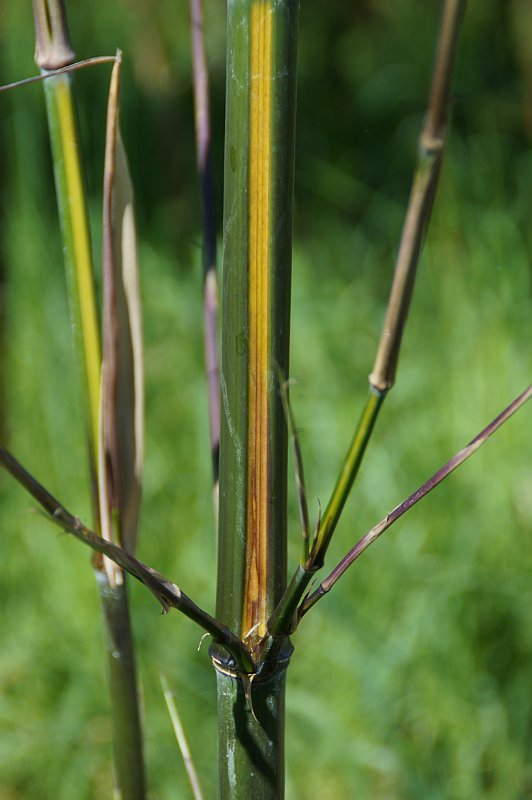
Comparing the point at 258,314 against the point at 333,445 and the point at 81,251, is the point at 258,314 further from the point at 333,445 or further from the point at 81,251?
the point at 333,445

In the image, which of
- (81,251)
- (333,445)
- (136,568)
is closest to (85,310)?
(81,251)

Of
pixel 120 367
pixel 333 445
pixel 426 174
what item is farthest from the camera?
pixel 333 445

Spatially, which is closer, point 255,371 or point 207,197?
point 255,371

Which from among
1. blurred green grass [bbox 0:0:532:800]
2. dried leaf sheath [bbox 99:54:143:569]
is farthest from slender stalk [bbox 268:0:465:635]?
blurred green grass [bbox 0:0:532:800]

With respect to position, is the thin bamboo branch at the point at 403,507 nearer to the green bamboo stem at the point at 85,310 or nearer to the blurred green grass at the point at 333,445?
the green bamboo stem at the point at 85,310

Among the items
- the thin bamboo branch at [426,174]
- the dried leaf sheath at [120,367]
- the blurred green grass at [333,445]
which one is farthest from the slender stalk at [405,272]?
the blurred green grass at [333,445]

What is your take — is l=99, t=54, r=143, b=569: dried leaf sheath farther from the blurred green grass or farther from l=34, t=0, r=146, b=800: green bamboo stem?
the blurred green grass
